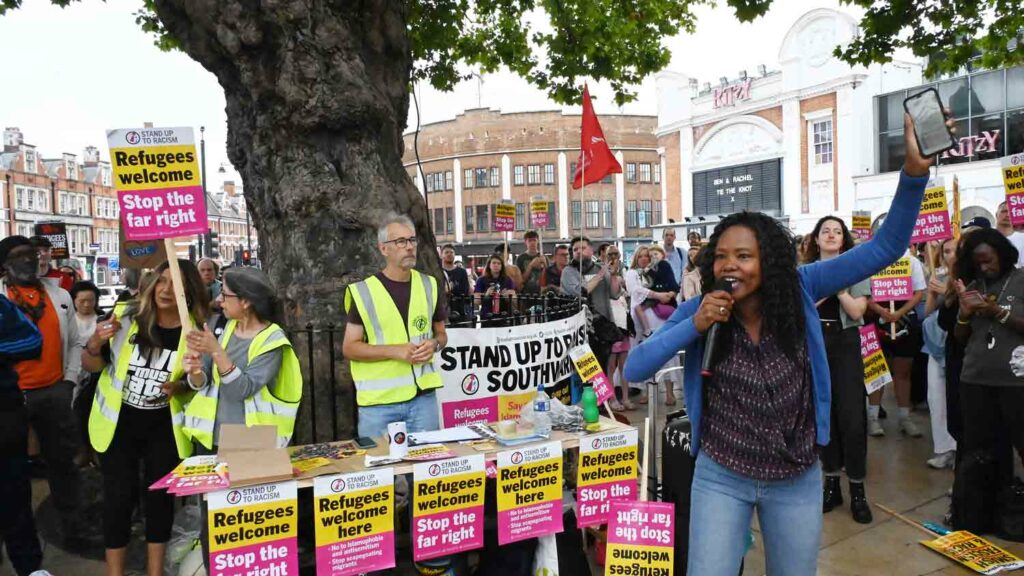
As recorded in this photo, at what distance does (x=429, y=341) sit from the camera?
13.7 feet

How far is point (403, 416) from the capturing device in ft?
14.0

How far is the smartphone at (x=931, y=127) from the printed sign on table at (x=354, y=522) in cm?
256

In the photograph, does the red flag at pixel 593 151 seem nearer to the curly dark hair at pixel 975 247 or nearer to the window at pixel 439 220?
the curly dark hair at pixel 975 247

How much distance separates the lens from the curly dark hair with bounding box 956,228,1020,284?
4.71 m

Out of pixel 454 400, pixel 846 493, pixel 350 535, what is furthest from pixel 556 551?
pixel 846 493

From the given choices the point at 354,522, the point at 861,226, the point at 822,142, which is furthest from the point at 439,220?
the point at 354,522

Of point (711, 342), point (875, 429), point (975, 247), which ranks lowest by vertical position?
point (875, 429)

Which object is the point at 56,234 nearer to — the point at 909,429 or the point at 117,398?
the point at 117,398

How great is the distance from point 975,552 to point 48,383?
6.37m

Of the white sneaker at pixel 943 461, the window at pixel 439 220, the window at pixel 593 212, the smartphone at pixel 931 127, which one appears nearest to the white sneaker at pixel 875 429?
the white sneaker at pixel 943 461

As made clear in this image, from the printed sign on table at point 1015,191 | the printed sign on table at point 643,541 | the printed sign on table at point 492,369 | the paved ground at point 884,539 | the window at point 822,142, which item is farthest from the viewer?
the window at point 822,142

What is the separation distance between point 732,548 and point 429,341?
2.10 meters

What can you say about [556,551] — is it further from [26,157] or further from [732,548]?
[26,157]

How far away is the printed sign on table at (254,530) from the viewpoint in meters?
3.07
